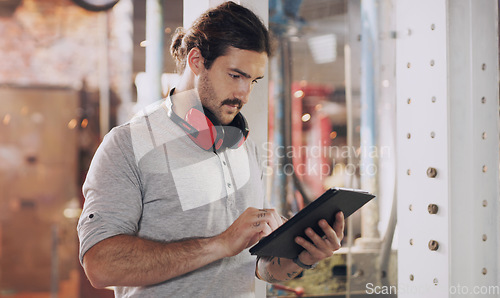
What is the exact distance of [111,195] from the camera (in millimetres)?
969

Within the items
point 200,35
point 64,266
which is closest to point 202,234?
point 200,35

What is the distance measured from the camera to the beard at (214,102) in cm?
115

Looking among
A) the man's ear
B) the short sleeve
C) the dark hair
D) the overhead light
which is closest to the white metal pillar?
the dark hair

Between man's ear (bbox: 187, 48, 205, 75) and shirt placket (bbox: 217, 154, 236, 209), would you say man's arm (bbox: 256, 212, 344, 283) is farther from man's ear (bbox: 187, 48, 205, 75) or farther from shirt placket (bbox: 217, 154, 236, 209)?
man's ear (bbox: 187, 48, 205, 75)

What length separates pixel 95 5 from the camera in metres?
3.37

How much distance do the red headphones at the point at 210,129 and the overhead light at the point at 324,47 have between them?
112 cm

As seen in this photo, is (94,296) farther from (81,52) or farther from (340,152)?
(340,152)

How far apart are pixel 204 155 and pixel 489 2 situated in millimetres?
858

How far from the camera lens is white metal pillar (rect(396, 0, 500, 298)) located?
1211mm

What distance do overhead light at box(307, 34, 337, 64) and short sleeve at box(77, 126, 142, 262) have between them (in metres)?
1.36

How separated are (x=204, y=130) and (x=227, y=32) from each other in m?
0.24

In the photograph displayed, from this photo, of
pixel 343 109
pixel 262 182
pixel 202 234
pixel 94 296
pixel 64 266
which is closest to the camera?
pixel 202 234

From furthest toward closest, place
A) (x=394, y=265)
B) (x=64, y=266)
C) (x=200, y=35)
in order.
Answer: (x=64, y=266)
(x=394, y=265)
(x=200, y=35)

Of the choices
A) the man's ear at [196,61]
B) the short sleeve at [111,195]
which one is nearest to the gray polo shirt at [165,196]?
the short sleeve at [111,195]
